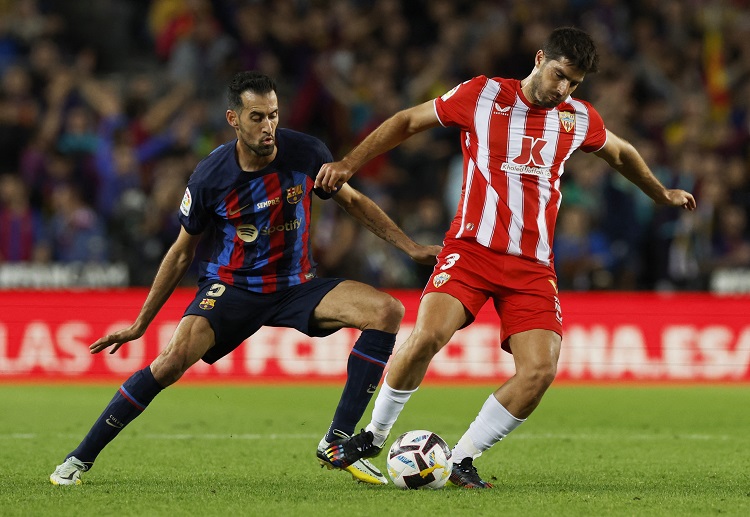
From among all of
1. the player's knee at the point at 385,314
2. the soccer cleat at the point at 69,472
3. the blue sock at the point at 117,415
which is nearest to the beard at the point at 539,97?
the player's knee at the point at 385,314

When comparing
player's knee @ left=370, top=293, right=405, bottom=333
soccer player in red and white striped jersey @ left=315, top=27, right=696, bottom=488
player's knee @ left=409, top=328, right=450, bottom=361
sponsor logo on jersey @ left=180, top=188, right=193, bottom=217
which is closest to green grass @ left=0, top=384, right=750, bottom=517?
soccer player in red and white striped jersey @ left=315, top=27, right=696, bottom=488

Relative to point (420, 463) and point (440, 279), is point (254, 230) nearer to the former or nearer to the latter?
point (440, 279)

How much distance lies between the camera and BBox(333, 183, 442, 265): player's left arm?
6746 millimetres

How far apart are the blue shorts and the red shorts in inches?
27.2

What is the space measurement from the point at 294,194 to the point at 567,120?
59.1 inches

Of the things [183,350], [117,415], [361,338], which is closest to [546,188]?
[361,338]

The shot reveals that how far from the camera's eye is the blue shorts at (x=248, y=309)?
668 centimetres

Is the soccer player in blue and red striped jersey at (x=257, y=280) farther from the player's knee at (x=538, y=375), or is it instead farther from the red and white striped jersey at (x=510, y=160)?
the player's knee at (x=538, y=375)

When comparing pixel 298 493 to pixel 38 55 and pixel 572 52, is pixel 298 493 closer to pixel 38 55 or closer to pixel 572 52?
pixel 572 52

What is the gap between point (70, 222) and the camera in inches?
530

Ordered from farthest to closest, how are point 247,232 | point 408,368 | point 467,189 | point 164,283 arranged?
point 247,232, point 164,283, point 467,189, point 408,368

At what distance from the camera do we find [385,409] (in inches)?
251

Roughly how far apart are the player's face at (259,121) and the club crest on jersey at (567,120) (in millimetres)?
1493

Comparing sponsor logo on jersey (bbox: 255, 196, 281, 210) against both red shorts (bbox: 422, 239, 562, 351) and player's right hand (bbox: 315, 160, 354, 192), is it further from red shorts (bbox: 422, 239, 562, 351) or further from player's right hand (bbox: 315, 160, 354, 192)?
red shorts (bbox: 422, 239, 562, 351)
